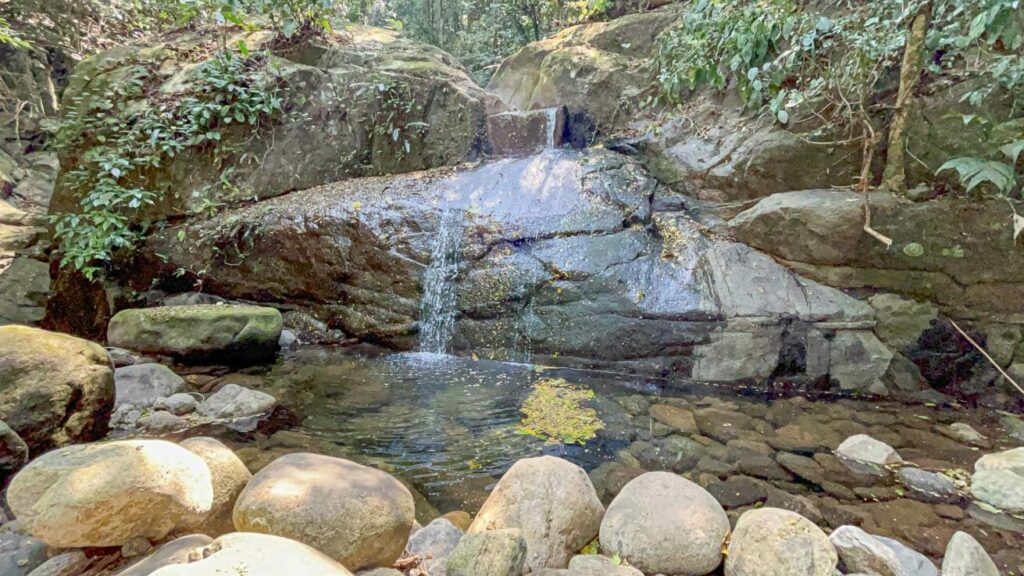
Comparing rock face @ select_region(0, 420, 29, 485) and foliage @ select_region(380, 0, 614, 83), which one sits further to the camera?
foliage @ select_region(380, 0, 614, 83)

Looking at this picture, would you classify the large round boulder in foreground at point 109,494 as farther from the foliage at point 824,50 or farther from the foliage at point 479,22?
the foliage at point 479,22

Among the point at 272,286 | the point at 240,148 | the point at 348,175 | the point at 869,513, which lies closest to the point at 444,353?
the point at 272,286

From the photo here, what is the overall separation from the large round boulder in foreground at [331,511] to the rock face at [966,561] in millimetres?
2164

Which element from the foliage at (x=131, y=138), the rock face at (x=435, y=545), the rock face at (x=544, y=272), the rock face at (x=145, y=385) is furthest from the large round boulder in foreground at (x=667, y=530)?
the foliage at (x=131, y=138)

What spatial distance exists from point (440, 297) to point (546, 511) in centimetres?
389

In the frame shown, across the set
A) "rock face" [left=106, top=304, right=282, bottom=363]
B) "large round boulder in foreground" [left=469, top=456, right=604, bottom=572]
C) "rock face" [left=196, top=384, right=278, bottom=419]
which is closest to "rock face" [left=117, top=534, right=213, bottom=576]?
"large round boulder in foreground" [left=469, top=456, right=604, bottom=572]

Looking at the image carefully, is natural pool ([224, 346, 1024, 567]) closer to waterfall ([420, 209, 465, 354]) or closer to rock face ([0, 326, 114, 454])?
waterfall ([420, 209, 465, 354])

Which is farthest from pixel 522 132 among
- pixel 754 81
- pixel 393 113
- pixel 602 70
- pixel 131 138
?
pixel 131 138

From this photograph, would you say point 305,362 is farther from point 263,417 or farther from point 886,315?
point 886,315

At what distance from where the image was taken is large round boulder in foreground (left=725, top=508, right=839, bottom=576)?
→ 1.64 meters

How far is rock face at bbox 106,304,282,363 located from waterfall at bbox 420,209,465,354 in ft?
5.76

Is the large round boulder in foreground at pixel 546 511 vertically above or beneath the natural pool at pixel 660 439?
above

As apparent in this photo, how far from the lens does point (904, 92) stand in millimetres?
4238

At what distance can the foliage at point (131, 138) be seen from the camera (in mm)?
5996
